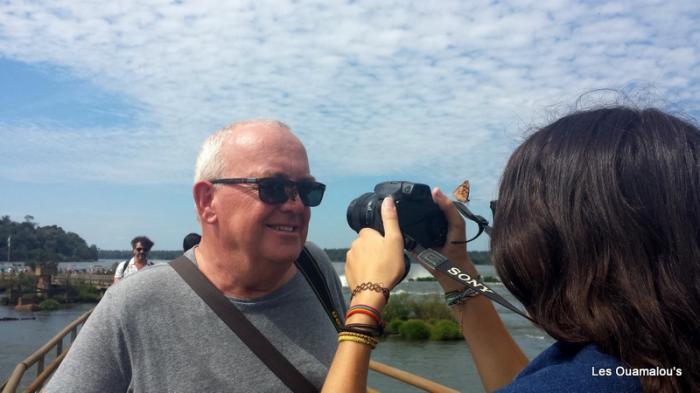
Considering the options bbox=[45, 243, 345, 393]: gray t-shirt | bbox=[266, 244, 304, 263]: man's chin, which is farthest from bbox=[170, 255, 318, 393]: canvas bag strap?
bbox=[266, 244, 304, 263]: man's chin

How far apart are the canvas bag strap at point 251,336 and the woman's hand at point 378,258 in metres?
0.44

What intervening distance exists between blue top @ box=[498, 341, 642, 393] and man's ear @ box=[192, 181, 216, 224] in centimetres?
119

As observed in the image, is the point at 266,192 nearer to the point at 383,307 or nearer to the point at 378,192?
the point at 378,192

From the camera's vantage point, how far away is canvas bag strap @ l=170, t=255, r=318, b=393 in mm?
1743

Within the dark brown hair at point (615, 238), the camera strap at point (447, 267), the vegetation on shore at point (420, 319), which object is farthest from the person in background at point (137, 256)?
the vegetation on shore at point (420, 319)

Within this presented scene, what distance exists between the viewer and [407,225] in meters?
1.72

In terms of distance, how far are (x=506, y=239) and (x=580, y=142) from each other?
0.82 feet

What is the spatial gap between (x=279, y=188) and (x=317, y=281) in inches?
17.2

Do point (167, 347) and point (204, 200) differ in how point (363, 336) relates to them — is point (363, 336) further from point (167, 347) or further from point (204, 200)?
point (204, 200)

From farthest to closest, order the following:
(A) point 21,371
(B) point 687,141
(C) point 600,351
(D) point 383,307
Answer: (A) point 21,371 → (D) point 383,307 → (B) point 687,141 → (C) point 600,351

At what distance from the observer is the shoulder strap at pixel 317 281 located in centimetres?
205

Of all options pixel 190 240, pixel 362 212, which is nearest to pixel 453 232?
pixel 362 212

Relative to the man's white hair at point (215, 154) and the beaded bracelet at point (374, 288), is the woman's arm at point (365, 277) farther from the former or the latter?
the man's white hair at point (215, 154)

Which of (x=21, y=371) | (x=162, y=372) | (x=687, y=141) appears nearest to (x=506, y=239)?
(x=687, y=141)
